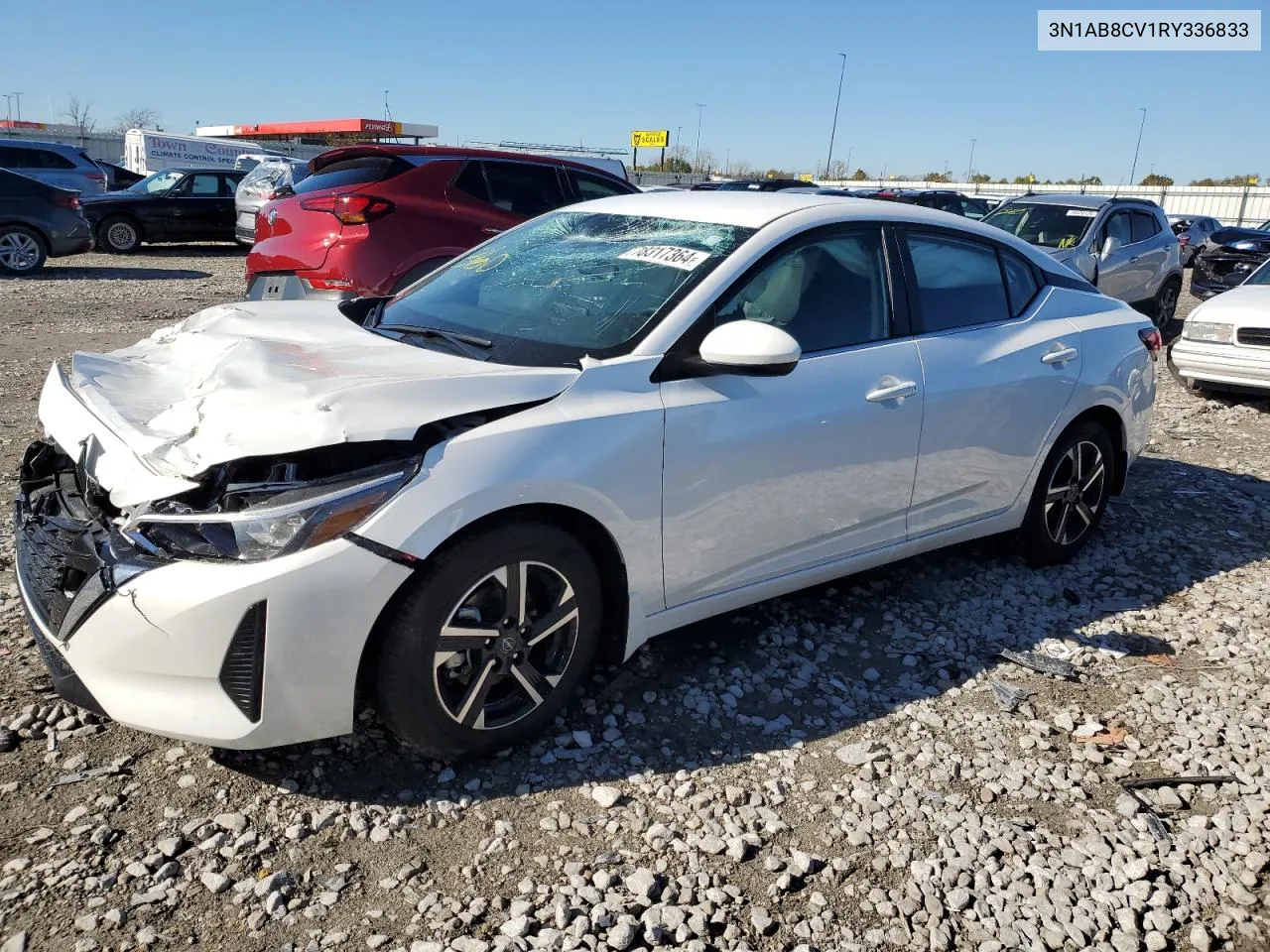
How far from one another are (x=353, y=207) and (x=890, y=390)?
4.58 m

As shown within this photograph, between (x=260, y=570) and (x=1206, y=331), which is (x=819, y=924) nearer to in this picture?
(x=260, y=570)

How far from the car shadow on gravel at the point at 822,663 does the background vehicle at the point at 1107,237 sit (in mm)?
6088

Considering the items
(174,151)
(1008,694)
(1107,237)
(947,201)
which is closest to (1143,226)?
(1107,237)

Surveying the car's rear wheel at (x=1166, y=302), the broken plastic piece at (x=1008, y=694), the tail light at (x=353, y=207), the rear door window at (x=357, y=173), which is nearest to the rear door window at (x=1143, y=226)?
the car's rear wheel at (x=1166, y=302)

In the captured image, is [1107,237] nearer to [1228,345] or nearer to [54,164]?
[1228,345]

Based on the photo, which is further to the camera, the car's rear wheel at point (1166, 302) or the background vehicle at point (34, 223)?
the background vehicle at point (34, 223)

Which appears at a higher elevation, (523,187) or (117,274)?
(523,187)

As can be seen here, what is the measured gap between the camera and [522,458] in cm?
285

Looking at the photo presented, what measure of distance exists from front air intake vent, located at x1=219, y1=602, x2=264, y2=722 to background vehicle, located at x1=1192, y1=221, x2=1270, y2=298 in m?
15.0

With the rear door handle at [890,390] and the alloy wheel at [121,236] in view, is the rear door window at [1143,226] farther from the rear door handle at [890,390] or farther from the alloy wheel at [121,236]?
the alloy wheel at [121,236]

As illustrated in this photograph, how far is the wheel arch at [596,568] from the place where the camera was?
2.73 m

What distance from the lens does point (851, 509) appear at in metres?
3.76

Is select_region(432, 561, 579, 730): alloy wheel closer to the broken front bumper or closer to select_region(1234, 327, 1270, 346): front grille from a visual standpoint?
the broken front bumper

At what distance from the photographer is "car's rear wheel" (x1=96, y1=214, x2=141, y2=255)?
17234 millimetres
